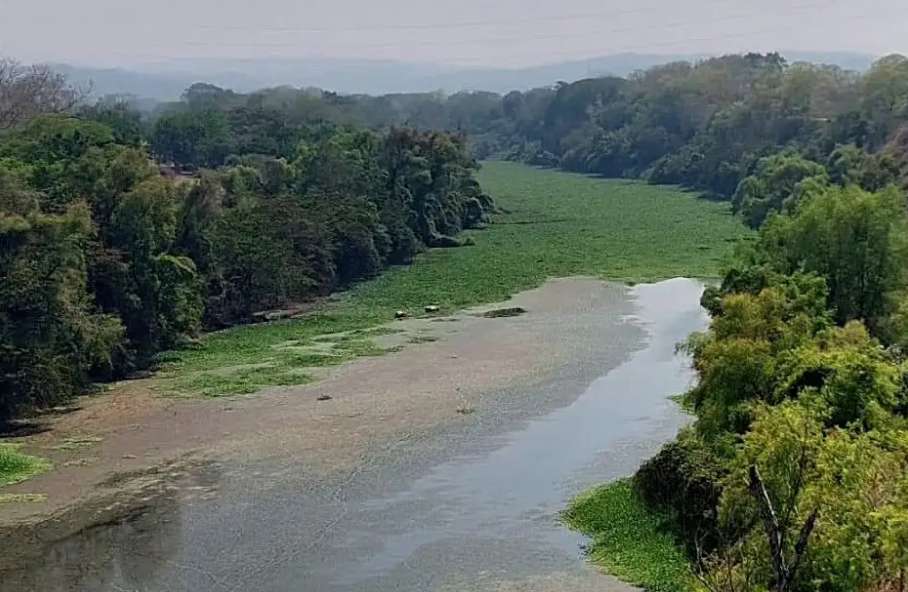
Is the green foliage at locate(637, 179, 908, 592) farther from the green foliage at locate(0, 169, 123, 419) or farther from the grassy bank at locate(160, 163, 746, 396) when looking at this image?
the green foliage at locate(0, 169, 123, 419)

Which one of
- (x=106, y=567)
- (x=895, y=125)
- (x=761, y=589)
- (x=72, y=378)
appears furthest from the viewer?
(x=895, y=125)

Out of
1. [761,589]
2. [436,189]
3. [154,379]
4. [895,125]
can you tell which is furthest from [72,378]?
[895,125]

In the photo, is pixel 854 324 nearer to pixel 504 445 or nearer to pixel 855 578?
pixel 504 445

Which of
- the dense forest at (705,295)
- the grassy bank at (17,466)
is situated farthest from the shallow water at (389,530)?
the grassy bank at (17,466)

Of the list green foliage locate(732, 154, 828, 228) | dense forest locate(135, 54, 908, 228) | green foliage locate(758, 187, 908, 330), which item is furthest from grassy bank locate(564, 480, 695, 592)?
green foliage locate(732, 154, 828, 228)

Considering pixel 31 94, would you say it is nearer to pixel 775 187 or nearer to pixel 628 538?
pixel 775 187

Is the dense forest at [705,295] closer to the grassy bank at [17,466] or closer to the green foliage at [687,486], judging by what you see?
the green foliage at [687,486]

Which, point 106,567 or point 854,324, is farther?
point 854,324

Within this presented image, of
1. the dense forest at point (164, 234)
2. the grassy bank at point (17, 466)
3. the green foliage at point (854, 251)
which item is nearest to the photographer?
the grassy bank at point (17, 466)
